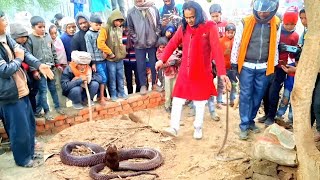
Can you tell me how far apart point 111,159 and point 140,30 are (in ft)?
9.68

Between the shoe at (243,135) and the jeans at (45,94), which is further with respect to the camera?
the jeans at (45,94)

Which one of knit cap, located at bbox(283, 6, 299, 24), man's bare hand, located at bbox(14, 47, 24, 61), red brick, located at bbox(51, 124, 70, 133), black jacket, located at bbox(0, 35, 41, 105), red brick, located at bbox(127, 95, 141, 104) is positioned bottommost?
red brick, located at bbox(51, 124, 70, 133)

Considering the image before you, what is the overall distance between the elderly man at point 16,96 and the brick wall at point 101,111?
1019 millimetres

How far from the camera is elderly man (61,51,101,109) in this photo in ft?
18.1

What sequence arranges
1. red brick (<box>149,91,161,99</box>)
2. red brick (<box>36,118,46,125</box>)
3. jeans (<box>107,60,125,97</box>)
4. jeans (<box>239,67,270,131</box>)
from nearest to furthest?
jeans (<box>239,67,270,131</box>) < red brick (<box>36,118,46,125</box>) < jeans (<box>107,60,125,97</box>) < red brick (<box>149,91,161,99</box>)

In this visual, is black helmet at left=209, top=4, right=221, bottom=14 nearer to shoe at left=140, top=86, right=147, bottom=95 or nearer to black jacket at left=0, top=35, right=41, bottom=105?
shoe at left=140, top=86, right=147, bottom=95

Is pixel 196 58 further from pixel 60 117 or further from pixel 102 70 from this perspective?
pixel 60 117

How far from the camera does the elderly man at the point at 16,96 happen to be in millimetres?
3979

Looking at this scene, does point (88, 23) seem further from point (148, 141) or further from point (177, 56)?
point (148, 141)

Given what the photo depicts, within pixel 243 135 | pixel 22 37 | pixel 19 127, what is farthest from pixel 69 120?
pixel 243 135

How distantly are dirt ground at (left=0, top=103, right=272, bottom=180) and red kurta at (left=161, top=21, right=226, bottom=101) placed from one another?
2.45 ft

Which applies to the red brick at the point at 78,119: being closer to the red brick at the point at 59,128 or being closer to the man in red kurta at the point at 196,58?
the red brick at the point at 59,128

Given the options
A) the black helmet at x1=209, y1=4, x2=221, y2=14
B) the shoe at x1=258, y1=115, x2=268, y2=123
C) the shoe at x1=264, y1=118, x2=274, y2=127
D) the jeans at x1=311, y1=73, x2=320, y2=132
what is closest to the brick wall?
the black helmet at x1=209, y1=4, x2=221, y2=14

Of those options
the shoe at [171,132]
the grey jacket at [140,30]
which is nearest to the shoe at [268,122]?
the shoe at [171,132]
